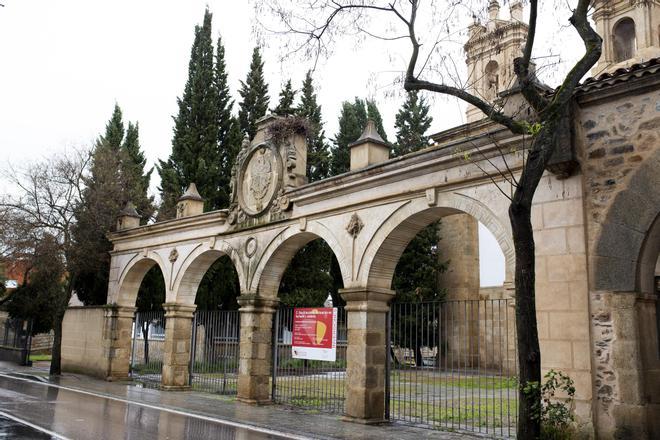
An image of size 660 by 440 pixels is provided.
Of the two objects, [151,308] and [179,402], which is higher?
[151,308]

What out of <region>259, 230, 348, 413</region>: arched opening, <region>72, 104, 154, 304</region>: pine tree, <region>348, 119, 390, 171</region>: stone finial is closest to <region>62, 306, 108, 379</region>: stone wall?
<region>72, 104, 154, 304</region>: pine tree

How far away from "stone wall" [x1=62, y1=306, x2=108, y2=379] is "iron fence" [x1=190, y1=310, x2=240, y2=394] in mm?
3474

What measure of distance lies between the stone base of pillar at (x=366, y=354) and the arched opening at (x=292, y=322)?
1038 millimetres

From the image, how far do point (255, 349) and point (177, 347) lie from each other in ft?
11.3

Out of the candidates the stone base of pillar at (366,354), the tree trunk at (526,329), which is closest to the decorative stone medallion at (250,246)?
the stone base of pillar at (366,354)

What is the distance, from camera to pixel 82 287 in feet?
71.3

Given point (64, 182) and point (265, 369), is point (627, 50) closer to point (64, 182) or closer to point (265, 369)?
point (265, 369)

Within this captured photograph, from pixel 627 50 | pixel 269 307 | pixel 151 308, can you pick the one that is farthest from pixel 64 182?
pixel 627 50

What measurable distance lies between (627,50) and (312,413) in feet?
66.4

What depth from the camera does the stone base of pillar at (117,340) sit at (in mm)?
17609

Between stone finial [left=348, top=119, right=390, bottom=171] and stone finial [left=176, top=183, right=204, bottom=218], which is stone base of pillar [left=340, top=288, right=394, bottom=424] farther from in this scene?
stone finial [left=176, top=183, right=204, bottom=218]

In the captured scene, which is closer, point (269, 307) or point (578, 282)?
point (578, 282)

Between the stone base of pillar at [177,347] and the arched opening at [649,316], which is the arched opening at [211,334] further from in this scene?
the arched opening at [649,316]

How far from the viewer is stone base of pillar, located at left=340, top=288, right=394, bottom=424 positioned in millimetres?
10406
